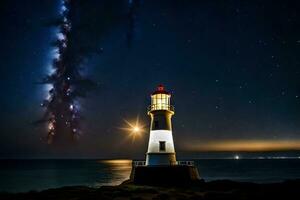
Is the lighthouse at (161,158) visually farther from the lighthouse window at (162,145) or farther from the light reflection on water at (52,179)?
the light reflection on water at (52,179)

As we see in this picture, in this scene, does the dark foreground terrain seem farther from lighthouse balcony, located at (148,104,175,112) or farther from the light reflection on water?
the light reflection on water

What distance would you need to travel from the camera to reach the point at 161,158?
2711cm

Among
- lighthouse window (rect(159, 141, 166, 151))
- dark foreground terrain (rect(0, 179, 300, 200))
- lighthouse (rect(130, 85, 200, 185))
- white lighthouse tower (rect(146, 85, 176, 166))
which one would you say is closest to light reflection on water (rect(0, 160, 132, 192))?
dark foreground terrain (rect(0, 179, 300, 200))

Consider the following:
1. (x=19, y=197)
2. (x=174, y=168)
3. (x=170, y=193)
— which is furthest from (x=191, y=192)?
(x=19, y=197)

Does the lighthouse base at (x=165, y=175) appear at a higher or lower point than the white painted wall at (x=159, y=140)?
lower

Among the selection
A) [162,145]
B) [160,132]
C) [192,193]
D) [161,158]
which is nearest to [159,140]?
[162,145]

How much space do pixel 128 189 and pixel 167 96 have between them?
350 inches

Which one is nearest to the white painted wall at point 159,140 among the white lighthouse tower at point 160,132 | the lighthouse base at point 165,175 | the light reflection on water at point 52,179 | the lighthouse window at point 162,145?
the white lighthouse tower at point 160,132

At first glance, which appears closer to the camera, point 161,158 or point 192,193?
point 192,193

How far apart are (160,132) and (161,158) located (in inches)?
89.9

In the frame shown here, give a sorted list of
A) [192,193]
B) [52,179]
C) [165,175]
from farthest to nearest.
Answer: [52,179], [165,175], [192,193]

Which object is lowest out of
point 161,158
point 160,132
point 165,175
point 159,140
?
point 165,175

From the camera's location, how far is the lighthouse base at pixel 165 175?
2666 cm

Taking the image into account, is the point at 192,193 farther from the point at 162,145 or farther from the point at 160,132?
the point at 160,132
